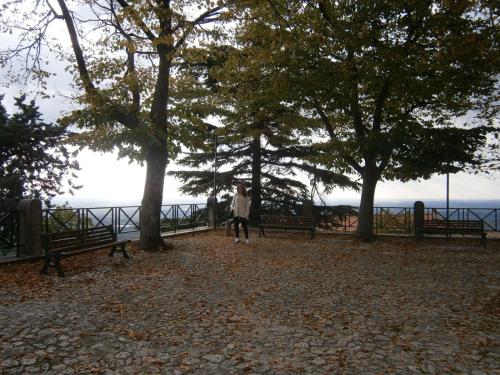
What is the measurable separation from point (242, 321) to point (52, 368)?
2421 millimetres

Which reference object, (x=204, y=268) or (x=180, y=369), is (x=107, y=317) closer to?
(x=180, y=369)

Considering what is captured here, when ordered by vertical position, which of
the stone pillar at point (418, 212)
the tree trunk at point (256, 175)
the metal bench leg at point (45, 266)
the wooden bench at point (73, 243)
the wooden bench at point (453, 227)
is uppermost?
the tree trunk at point (256, 175)

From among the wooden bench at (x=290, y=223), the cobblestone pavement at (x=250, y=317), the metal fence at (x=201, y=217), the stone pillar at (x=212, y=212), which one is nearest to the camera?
the cobblestone pavement at (x=250, y=317)

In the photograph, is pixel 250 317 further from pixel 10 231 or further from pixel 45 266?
pixel 10 231

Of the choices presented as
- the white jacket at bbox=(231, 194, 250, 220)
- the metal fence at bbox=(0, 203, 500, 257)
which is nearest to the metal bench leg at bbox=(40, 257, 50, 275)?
the metal fence at bbox=(0, 203, 500, 257)

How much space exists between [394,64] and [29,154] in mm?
14484

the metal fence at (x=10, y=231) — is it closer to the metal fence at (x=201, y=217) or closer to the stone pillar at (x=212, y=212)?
the metal fence at (x=201, y=217)

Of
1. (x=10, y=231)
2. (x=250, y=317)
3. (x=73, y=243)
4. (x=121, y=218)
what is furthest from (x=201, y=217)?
(x=250, y=317)

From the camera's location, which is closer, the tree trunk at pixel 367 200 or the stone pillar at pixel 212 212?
the tree trunk at pixel 367 200

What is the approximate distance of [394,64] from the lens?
39.5 ft

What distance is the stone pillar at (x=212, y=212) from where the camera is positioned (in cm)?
1777

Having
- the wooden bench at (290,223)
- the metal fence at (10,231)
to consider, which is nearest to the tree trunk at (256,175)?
the wooden bench at (290,223)

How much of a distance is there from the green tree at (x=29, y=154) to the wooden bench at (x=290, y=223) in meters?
8.59

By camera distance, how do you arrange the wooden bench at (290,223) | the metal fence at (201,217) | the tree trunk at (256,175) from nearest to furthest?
1. the metal fence at (201,217)
2. the wooden bench at (290,223)
3. the tree trunk at (256,175)
